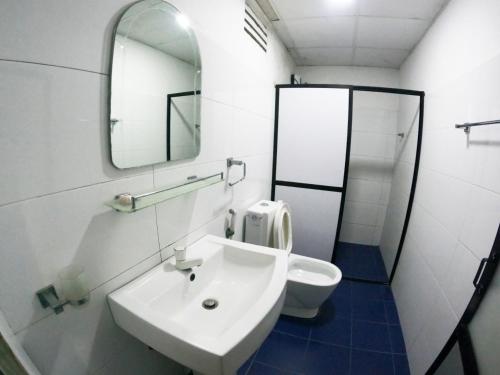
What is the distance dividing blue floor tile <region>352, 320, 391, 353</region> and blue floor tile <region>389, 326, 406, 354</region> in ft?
0.08

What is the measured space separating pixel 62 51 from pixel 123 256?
61cm

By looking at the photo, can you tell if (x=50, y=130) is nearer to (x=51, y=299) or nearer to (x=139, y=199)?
(x=139, y=199)

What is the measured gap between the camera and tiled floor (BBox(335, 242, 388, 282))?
2268 mm

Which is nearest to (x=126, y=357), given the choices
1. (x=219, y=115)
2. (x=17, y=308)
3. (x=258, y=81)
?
(x=17, y=308)

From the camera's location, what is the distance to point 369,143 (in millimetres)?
2641

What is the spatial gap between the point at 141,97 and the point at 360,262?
8.94 ft

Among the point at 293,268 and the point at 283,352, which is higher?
the point at 293,268

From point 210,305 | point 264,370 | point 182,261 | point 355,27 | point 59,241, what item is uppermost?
point 355,27

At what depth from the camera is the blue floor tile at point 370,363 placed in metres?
1.32

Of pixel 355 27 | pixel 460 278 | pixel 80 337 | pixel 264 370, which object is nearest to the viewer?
pixel 80 337

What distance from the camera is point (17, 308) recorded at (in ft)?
1.61

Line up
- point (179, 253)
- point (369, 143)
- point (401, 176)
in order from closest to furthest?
point (179, 253), point (401, 176), point (369, 143)

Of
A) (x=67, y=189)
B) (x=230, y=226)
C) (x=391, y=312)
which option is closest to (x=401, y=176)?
(x=391, y=312)

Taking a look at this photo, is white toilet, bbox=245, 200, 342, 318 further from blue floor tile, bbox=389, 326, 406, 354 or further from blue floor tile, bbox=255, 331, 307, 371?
blue floor tile, bbox=389, 326, 406, 354
